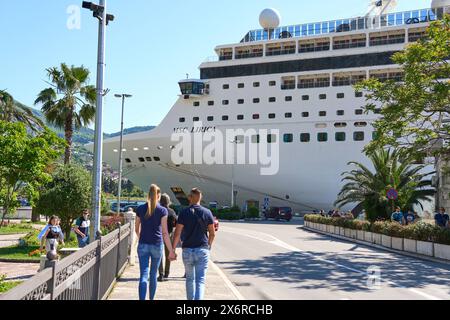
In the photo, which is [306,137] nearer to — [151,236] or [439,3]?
[439,3]

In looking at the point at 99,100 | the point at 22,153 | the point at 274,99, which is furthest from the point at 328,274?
the point at 274,99

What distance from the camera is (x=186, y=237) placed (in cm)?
629

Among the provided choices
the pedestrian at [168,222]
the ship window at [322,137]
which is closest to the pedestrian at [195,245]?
the pedestrian at [168,222]

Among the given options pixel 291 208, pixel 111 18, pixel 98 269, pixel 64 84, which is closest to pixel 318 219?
pixel 291 208

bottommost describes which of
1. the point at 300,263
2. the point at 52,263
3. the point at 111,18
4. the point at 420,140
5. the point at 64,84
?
the point at 300,263

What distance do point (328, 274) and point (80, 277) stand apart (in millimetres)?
7610

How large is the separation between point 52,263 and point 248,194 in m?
40.3

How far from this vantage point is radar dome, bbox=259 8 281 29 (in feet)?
160

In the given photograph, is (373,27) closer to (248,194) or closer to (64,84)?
(248,194)

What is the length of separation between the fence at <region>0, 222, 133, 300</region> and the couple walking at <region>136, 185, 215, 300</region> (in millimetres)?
641

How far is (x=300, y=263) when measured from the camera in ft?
46.6

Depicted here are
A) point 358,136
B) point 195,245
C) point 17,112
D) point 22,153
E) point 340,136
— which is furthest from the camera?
point 340,136

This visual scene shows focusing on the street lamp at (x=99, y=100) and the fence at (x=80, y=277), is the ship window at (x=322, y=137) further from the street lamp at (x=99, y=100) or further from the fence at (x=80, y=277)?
the fence at (x=80, y=277)
